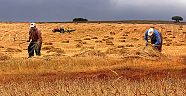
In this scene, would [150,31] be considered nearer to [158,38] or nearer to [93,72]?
[158,38]

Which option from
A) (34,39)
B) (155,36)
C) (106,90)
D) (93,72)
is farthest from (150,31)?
(106,90)

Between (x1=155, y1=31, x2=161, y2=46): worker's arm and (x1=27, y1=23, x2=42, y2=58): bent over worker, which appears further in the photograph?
(x1=27, y1=23, x2=42, y2=58): bent over worker

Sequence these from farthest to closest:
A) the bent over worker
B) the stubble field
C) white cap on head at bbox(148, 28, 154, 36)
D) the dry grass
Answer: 1. the bent over worker
2. white cap on head at bbox(148, 28, 154, 36)
3. the stubble field
4. the dry grass

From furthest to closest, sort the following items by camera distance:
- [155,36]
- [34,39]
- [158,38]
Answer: [34,39] < [155,36] < [158,38]

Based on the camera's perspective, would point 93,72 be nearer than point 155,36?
Yes

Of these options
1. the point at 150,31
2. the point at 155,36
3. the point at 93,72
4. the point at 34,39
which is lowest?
the point at 93,72

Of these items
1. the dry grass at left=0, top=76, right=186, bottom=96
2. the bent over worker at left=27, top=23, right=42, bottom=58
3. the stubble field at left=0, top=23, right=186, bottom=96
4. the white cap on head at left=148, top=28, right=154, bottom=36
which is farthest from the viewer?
the bent over worker at left=27, top=23, right=42, bottom=58

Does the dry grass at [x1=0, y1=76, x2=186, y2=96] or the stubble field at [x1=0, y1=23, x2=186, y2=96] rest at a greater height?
the dry grass at [x1=0, y1=76, x2=186, y2=96]

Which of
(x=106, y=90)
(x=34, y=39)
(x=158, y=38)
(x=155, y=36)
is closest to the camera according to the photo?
(x=106, y=90)

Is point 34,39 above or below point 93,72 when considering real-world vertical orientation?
above

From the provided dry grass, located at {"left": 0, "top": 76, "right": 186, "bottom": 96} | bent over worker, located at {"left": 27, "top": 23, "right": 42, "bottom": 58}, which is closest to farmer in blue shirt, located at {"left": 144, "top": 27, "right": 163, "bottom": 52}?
bent over worker, located at {"left": 27, "top": 23, "right": 42, "bottom": 58}

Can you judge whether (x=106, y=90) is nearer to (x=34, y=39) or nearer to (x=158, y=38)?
(x=158, y=38)

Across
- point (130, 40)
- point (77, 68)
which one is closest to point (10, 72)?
point (77, 68)

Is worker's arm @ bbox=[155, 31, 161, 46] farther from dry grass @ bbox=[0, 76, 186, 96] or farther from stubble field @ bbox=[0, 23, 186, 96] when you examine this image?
dry grass @ bbox=[0, 76, 186, 96]
